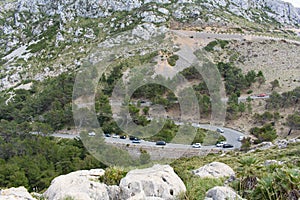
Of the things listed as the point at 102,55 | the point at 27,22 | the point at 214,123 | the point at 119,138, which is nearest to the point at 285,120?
the point at 214,123

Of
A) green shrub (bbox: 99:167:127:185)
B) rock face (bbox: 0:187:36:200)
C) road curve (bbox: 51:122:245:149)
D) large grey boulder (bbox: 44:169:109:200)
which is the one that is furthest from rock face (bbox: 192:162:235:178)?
road curve (bbox: 51:122:245:149)

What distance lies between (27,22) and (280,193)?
109 metres

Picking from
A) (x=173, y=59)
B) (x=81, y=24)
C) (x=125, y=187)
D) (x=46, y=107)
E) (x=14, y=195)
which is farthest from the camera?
(x=81, y=24)

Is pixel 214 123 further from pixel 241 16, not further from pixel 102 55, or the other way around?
pixel 241 16

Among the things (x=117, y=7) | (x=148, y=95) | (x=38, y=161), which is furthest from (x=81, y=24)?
(x=38, y=161)

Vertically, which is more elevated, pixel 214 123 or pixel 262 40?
pixel 262 40

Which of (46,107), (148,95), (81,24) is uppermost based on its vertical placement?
(81,24)

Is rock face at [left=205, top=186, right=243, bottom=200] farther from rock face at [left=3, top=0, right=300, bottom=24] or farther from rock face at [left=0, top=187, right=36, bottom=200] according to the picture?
rock face at [left=3, top=0, right=300, bottom=24]

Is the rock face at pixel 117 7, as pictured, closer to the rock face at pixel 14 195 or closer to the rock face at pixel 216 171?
the rock face at pixel 216 171

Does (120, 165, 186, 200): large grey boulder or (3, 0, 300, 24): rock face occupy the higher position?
(3, 0, 300, 24): rock face

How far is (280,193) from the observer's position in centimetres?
1034

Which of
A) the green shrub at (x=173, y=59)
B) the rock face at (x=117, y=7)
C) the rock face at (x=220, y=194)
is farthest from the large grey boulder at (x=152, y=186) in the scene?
the rock face at (x=117, y=7)

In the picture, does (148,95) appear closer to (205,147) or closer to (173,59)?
(173,59)

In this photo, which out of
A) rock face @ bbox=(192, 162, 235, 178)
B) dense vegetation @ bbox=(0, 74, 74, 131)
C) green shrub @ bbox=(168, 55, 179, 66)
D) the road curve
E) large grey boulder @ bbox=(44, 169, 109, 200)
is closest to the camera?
large grey boulder @ bbox=(44, 169, 109, 200)
